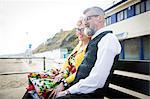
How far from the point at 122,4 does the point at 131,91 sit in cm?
1183

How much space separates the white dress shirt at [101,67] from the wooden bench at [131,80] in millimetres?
191

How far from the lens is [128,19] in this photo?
1335cm

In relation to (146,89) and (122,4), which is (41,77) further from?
(122,4)

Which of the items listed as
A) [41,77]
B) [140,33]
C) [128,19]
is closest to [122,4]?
[128,19]

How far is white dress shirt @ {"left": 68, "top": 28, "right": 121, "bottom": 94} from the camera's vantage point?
141 centimetres

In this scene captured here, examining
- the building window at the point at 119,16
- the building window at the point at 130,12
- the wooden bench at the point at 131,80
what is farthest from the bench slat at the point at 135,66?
the building window at the point at 119,16

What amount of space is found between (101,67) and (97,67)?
26 millimetres

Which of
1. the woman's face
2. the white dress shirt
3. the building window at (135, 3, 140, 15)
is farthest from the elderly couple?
the building window at (135, 3, 140, 15)

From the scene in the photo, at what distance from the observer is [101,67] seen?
1.41 m

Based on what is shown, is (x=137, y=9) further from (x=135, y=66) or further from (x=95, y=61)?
(x=95, y=61)

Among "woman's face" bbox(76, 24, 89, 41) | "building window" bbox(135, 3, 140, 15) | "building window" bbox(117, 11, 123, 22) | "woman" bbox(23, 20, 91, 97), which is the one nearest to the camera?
"woman" bbox(23, 20, 91, 97)

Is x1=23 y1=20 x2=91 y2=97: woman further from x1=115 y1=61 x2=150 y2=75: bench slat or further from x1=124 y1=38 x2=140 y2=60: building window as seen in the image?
x1=124 y1=38 x2=140 y2=60: building window

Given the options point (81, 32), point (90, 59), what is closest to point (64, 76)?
point (81, 32)

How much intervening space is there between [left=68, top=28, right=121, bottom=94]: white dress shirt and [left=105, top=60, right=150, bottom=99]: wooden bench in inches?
7.5
